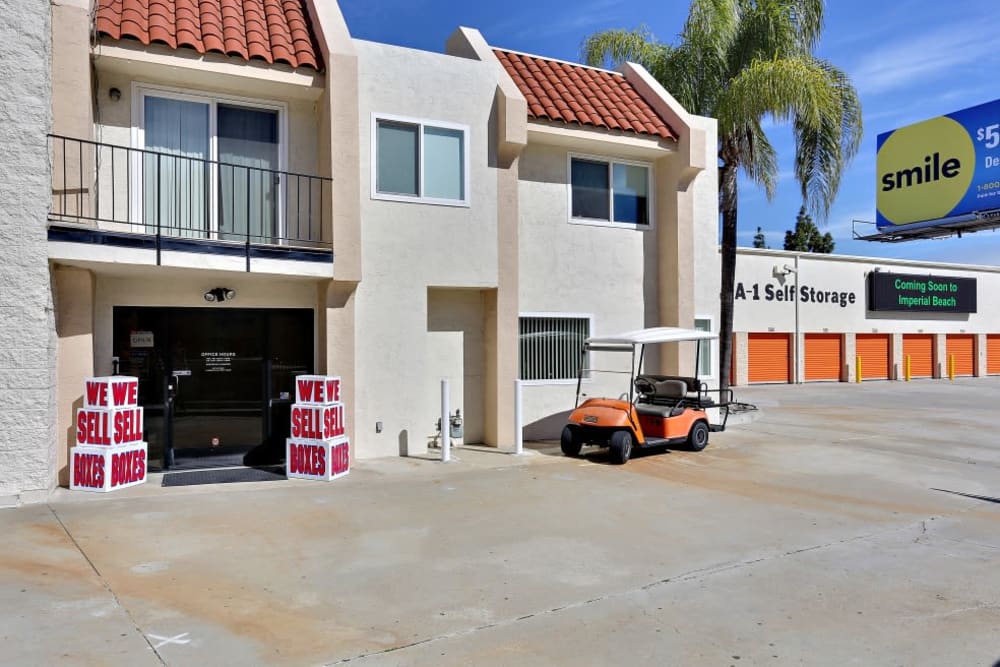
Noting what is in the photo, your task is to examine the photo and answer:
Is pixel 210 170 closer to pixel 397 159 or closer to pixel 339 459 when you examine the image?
pixel 397 159

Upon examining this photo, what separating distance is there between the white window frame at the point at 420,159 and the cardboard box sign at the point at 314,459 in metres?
3.90

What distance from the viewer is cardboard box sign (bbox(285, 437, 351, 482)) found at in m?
Result: 9.39

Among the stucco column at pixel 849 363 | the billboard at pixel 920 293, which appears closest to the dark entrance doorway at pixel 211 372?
the stucco column at pixel 849 363

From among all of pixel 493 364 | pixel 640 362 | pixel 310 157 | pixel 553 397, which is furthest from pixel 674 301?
pixel 310 157

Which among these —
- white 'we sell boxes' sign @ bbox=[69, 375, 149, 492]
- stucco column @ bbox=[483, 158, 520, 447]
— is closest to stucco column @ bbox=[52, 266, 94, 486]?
white 'we sell boxes' sign @ bbox=[69, 375, 149, 492]

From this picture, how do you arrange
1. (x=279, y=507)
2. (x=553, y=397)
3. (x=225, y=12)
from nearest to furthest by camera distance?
1. (x=279, y=507)
2. (x=225, y=12)
3. (x=553, y=397)

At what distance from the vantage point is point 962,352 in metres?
34.1

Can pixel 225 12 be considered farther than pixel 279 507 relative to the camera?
Yes

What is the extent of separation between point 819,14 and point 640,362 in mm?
9708

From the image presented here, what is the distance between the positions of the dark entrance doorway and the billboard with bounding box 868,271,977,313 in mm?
27858

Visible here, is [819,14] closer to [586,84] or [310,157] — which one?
[586,84]

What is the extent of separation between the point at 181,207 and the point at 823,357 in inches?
1055

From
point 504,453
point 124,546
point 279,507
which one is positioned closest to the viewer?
point 124,546

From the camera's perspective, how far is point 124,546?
254 inches
